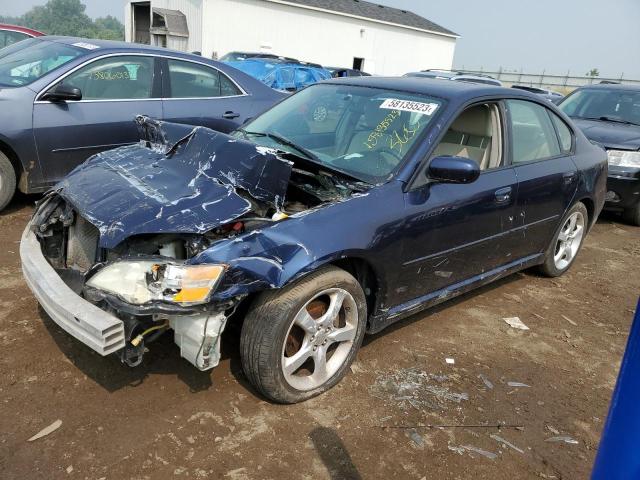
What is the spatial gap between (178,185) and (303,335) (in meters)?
1.05

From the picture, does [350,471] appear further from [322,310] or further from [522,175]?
[522,175]

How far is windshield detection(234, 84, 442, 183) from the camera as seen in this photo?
3225mm

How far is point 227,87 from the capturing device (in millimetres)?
6219

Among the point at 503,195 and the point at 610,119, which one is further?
the point at 610,119

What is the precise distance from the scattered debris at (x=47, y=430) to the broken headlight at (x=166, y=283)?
0.68m

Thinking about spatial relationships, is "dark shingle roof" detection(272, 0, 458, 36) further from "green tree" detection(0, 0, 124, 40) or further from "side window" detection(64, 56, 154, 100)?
"green tree" detection(0, 0, 124, 40)

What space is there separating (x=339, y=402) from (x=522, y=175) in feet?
7.02

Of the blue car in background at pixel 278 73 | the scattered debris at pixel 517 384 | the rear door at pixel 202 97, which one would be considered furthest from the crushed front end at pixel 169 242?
the blue car in background at pixel 278 73

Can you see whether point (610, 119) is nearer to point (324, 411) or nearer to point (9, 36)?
point (324, 411)

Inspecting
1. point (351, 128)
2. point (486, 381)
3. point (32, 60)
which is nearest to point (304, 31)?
point (32, 60)

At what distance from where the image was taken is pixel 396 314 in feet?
10.5

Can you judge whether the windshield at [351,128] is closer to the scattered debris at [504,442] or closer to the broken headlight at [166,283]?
the broken headlight at [166,283]

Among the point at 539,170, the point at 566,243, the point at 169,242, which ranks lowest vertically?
the point at 566,243

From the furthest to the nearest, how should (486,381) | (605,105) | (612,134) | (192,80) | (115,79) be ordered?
(605,105) → (612,134) → (192,80) → (115,79) → (486,381)
